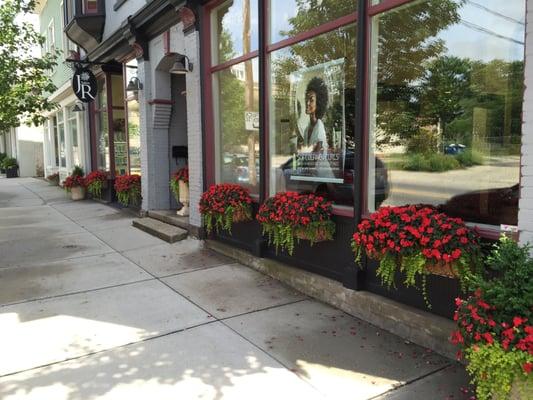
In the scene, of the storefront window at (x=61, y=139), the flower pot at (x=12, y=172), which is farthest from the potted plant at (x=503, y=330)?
the flower pot at (x=12, y=172)

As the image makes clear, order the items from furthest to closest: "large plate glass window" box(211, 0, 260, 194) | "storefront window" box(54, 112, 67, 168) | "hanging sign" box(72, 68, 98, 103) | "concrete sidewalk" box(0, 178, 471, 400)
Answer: "storefront window" box(54, 112, 67, 168) → "hanging sign" box(72, 68, 98, 103) → "large plate glass window" box(211, 0, 260, 194) → "concrete sidewalk" box(0, 178, 471, 400)

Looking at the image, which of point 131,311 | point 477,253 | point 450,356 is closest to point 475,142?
point 477,253

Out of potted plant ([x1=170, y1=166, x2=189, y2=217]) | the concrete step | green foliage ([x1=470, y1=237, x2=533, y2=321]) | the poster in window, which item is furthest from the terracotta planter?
green foliage ([x1=470, y1=237, x2=533, y2=321])

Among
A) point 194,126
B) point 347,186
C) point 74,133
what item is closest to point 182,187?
point 194,126

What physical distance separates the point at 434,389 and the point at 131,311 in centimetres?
279

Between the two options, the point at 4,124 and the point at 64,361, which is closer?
the point at 64,361

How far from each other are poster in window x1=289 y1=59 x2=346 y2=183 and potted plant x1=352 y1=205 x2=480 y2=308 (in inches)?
50.3

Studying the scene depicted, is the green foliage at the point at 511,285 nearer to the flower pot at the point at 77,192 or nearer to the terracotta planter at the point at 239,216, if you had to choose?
the terracotta planter at the point at 239,216

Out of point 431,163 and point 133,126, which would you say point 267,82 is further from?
point 133,126

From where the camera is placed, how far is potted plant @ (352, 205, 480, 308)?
3.26 m

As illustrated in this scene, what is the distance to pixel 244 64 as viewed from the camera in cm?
628

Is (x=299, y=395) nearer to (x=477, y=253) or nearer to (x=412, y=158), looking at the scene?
(x=477, y=253)

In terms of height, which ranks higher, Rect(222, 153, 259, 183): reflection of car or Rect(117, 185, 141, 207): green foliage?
Rect(222, 153, 259, 183): reflection of car

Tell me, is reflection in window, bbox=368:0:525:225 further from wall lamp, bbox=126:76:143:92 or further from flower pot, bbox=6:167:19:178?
flower pot, bbox=6:167:19:178
